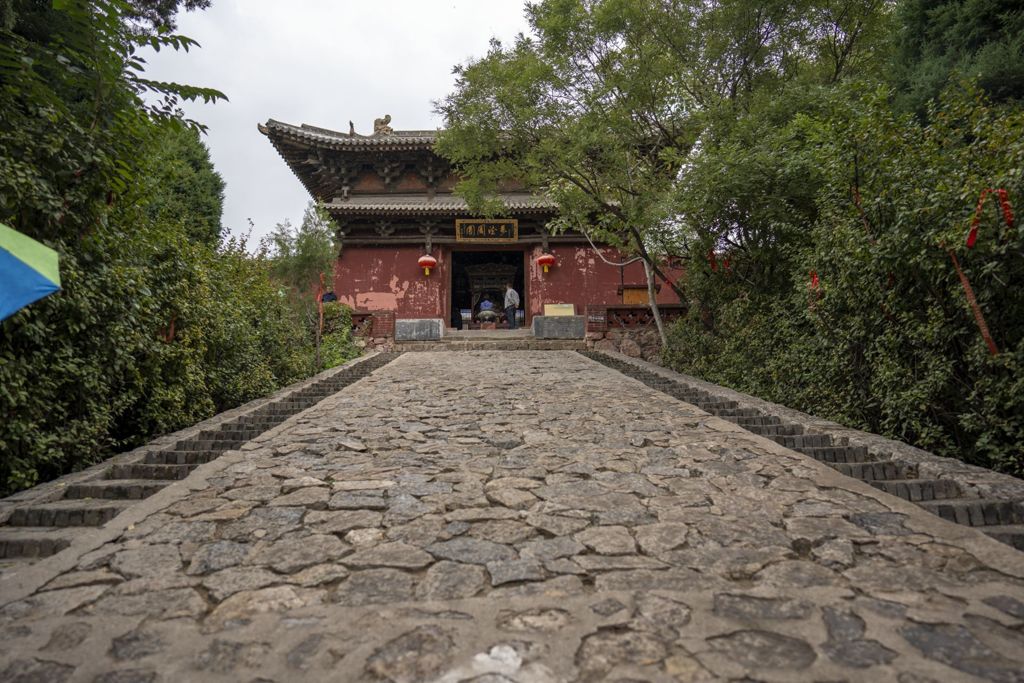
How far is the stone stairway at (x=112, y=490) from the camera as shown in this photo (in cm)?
289

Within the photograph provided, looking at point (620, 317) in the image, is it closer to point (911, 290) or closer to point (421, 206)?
point (421, 206)

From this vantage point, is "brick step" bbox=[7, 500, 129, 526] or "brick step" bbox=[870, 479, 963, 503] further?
"brick step" bbox=[870, 479, 963, 503]

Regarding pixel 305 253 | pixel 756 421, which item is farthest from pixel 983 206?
pixel 305 253

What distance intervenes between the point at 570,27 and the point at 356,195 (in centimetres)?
1112

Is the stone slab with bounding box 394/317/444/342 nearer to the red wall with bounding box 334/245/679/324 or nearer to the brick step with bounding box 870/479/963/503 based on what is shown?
the red wall with bounding box 334/245/679/324

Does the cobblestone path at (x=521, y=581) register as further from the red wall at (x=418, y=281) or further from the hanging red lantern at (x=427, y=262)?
the red wall at (x=418, y=281)

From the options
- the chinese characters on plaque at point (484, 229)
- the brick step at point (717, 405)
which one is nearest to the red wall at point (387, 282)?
the chinese characters on plaque at point (484, 229)

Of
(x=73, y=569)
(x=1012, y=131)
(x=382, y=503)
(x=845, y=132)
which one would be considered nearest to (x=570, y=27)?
(x=845, y=132)

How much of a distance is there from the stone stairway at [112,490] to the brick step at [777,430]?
4.71m

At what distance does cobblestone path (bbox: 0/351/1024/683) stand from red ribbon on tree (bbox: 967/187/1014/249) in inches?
72.8

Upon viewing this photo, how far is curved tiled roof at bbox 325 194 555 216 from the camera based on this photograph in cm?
1675

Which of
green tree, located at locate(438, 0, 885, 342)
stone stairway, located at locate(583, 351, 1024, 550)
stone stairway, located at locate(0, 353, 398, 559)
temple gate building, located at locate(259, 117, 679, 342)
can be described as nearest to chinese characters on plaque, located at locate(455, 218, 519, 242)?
temple gate building, located at locate(259, 117, 679, 342)

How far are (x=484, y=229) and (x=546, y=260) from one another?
2265 mm

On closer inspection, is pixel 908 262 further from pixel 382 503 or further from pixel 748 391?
pixel 382 503
